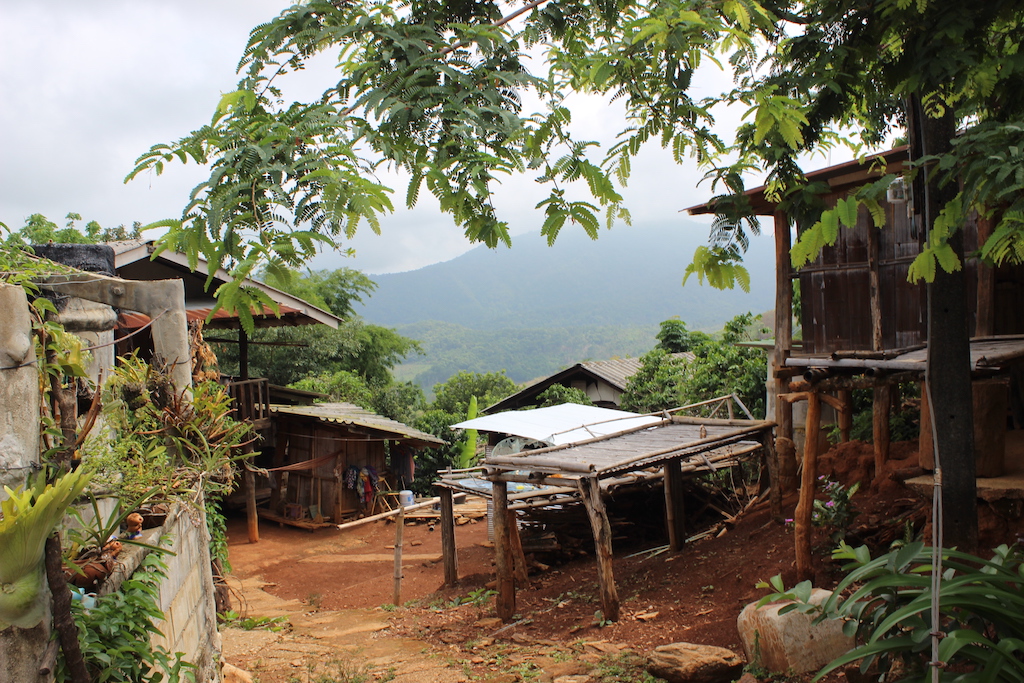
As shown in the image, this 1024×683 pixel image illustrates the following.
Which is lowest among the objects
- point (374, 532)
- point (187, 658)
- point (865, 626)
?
point (374, 532)

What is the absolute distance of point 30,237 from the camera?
13.2 meters

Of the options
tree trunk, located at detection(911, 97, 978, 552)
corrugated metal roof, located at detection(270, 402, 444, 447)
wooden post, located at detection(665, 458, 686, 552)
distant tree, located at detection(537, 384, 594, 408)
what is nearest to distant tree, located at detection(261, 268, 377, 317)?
distant tree, located at detection(537, 384, 594, 408)

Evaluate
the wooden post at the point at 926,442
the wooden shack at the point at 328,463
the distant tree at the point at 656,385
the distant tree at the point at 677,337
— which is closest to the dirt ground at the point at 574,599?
the wooden post at the point at 926,442

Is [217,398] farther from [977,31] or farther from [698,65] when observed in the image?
[977,31]

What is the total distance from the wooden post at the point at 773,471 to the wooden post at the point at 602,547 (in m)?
3.15

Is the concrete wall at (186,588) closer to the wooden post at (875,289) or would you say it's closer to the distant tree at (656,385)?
the wooden post at (875,289)

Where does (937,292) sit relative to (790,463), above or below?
above

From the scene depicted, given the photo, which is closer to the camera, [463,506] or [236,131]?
[236,131]

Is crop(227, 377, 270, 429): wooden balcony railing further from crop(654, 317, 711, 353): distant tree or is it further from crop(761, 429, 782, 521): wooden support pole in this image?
crop(654, 317, 711, 353): distant tree

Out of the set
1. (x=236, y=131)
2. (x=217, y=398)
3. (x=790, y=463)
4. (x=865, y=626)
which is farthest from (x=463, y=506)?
(x=236, y=131)

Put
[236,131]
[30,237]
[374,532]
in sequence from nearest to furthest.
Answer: [236,131] → [30,237] → [374,532]

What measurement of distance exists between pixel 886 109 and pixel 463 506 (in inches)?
614

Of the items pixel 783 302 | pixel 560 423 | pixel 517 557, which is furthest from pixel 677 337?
pixel 517 557

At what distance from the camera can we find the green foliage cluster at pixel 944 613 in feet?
11.8
